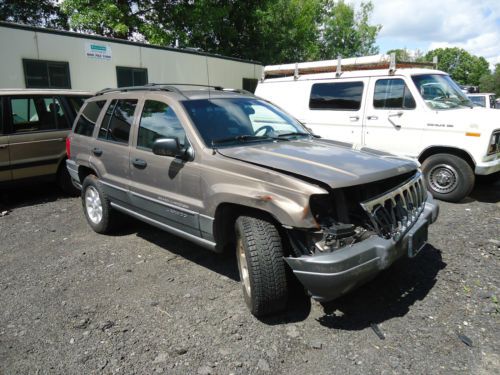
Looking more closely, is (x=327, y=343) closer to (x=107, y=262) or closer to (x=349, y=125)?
(x=107, y=262)

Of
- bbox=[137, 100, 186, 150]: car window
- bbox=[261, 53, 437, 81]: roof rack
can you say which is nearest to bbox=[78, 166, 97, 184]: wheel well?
bbox=[137, 100, 186, 150]: car window

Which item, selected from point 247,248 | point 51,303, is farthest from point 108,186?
point 247,248

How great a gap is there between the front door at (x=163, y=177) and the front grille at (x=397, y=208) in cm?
147

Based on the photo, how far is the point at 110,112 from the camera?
15.3ft

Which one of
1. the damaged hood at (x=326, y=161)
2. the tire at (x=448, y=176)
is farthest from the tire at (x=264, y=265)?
the tire at (x=448, y=176)

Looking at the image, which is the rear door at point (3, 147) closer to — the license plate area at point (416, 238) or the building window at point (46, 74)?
the building window at point (46, 74)

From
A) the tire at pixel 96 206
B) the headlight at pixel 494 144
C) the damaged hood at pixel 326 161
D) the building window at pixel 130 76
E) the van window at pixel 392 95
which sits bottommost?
the tire at pixel 96 206

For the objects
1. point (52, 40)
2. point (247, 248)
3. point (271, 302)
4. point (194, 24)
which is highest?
point (194, 24)

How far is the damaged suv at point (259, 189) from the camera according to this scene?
2.72 meters

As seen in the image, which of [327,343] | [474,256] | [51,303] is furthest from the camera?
[474,256]

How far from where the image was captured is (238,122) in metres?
3.89

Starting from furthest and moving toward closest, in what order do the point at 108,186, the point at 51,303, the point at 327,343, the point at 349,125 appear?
the point at 349,125 → the point at 108,186 → the point at 51,303 → the point at 327,343

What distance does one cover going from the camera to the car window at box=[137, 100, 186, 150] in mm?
3754

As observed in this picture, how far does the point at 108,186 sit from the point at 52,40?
641 centimetres
